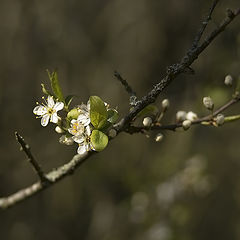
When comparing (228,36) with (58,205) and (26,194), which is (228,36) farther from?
(58,205)

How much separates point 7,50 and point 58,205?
71.4 inches

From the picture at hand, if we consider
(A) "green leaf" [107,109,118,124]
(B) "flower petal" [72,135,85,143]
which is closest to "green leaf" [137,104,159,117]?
(A) "green leaf" [107,109,118,124]

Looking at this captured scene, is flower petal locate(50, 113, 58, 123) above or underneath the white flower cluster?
above

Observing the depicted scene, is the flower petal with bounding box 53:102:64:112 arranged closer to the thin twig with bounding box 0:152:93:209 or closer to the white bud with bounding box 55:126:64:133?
the white bud with bounding box 55:126:64:133

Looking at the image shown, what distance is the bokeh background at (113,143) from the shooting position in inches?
183

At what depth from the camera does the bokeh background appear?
4656mm

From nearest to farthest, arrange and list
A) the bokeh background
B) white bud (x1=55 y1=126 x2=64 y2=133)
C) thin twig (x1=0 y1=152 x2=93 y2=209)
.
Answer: white bud (x1=55 y1=126 x2=64 y2=133) → thin twig (x1=0 y1=152 x2=93 y2=209) → the bokeh background

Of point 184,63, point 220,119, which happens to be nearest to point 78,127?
point 184,63

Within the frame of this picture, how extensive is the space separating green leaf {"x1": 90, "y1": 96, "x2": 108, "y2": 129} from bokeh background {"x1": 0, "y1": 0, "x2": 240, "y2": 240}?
2.77 meters

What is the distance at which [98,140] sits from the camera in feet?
5.24

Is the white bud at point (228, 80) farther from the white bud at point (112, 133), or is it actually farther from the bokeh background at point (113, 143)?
the bokeh background at point (113, 143)

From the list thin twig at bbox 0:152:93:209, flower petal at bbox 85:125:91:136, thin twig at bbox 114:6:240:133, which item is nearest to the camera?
thin twig at bbox 114:6:240:133

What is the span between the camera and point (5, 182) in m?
4.95

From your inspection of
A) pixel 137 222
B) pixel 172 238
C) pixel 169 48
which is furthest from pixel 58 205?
pixel 169 48
